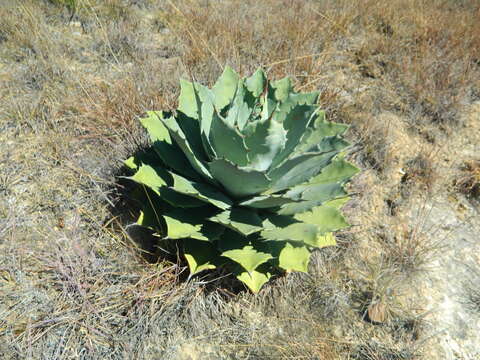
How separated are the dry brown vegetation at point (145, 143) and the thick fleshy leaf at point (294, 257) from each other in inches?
12.2

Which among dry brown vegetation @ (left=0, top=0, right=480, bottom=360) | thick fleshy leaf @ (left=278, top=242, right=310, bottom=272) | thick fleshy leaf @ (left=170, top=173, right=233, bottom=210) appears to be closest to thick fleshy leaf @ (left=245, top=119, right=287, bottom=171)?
thick fleshy leaf @ (left=170, top=173, right=233, bottom=210)

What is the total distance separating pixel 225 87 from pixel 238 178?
0.64 metres

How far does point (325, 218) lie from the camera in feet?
5.96

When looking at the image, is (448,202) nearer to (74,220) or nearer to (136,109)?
(136,109)

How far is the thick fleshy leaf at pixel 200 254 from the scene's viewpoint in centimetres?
175

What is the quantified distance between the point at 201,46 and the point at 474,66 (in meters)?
2.52

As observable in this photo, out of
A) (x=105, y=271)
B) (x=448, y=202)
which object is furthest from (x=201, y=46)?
(x=448, y=202)

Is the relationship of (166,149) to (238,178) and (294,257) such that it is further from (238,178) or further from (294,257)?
(294,257)

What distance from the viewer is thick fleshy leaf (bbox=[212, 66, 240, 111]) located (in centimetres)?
194

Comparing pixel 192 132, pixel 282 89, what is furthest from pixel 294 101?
pixel 192 132

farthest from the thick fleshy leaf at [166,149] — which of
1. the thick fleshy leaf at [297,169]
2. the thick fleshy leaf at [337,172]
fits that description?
the thick fleshy leaf at [337,172]

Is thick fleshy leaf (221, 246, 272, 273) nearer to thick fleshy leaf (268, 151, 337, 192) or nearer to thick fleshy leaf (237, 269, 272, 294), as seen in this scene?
thick fleshy leaf (237, 269, 272, 294)

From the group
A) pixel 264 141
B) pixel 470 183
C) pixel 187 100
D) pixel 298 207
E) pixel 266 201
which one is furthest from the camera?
pixel 470 183

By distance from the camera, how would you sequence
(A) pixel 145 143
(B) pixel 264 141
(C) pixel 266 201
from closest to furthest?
(B) pixel 264 141, (C) pixel 266 201, (A) pixel 145 143
